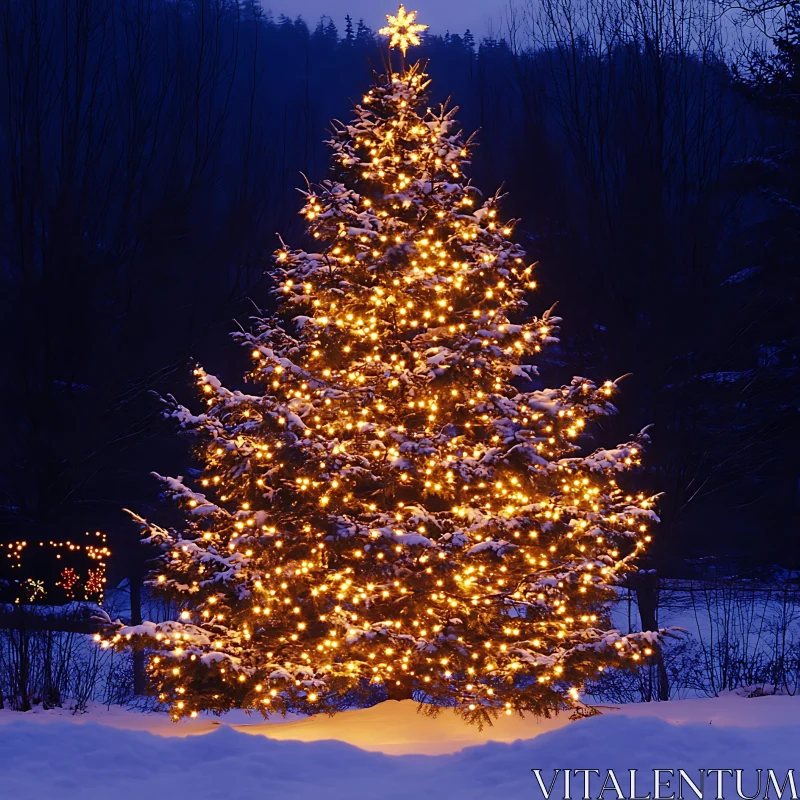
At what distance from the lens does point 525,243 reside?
15.0 meters

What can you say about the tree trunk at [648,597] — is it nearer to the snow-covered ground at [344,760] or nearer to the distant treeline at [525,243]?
the distant treeline at [525,243]

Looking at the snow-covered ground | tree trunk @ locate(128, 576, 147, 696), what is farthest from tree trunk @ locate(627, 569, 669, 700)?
tree trunk @ locate(128, 576, 147, 696)

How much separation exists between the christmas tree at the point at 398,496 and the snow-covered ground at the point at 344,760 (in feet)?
3.79

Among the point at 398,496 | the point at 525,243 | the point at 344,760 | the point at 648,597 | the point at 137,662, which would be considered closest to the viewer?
the point at 344,760

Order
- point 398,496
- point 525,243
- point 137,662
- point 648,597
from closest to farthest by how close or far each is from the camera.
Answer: point 398,496 < point 648,597 < point 137,662 < point 525,243

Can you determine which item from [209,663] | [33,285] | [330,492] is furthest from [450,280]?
[33,285]

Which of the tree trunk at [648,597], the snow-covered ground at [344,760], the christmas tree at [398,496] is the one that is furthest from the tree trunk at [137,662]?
the tree trunk at [648,597]

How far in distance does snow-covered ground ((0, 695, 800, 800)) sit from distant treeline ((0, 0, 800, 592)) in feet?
23.6

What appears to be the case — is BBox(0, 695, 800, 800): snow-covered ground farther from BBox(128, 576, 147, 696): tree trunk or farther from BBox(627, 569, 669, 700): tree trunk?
BBox(627, 569, 669, 700): tree trunk

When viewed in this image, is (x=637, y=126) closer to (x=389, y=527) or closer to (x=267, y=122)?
(x=267, y=122)

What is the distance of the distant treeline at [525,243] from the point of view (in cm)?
1385

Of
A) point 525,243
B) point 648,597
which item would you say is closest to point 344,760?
point 648,597

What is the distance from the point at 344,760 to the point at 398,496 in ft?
10.2

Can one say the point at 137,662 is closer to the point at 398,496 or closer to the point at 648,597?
the point at 398,496
